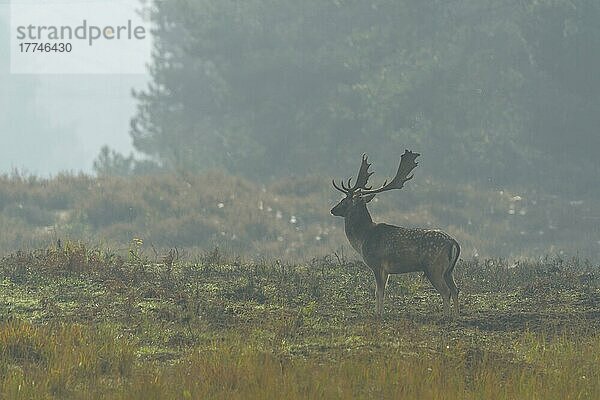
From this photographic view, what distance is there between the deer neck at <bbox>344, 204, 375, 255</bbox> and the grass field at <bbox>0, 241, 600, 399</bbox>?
0.94 m

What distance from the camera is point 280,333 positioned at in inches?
412

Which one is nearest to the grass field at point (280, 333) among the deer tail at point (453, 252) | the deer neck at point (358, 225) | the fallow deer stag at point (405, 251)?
the fallow deer stag at point (405, 251)

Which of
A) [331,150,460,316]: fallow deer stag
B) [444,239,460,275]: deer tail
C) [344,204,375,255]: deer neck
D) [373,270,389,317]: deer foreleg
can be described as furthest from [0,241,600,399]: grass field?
[344,204,375,255]: deer neck

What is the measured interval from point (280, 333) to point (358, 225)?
7.65 feet

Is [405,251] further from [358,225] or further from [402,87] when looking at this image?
[402,87]

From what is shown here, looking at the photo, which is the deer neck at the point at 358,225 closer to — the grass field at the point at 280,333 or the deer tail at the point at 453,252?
the grass field at the point at 280,333

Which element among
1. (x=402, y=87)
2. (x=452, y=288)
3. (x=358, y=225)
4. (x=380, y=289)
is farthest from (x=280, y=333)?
(x=402, y=87)

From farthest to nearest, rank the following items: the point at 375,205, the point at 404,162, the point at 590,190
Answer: the point at 590,190, the point at 375,205, the point at 404,162

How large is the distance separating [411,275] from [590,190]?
71.0ft

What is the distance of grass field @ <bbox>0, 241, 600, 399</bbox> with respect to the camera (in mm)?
8211

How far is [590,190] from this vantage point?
3497 cm

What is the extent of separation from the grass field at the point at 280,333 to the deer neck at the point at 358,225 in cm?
94

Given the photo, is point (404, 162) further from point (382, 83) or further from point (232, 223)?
point (382, 83)

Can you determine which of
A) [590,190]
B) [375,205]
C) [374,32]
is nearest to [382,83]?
[374,32]
